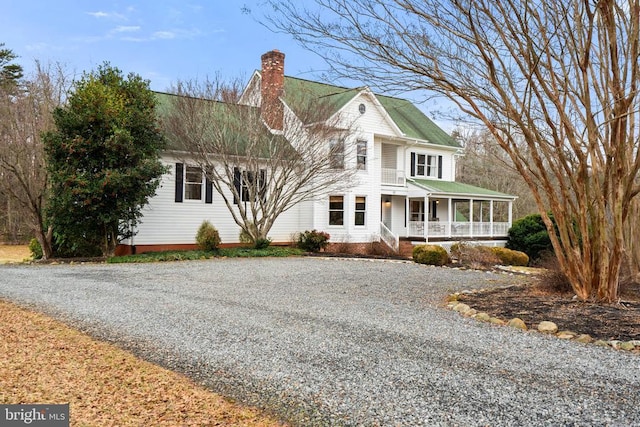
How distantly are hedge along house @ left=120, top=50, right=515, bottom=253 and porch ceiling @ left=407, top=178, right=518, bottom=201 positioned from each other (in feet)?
0.19

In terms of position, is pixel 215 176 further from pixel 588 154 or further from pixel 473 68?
pixel 588 154

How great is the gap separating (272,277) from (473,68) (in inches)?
254

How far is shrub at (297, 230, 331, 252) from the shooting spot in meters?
19.8

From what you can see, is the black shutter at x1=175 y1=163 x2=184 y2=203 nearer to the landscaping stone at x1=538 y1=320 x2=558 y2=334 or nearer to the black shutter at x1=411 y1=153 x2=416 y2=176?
the black shutter at x1=411 y1=153 x2=416 y2=176

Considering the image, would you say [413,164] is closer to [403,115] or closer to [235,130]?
[403,115]

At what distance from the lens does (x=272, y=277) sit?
464 inches

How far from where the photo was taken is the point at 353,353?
5.25m

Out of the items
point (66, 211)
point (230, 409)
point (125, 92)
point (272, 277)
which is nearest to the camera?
point (230, 409)

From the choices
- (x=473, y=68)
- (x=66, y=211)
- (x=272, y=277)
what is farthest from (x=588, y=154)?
(x=66, y=211)

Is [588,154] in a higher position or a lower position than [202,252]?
higher

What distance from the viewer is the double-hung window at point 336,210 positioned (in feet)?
70.7

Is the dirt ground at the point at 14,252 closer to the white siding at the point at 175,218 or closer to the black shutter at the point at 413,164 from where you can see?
the white siding at the point at 175,218
